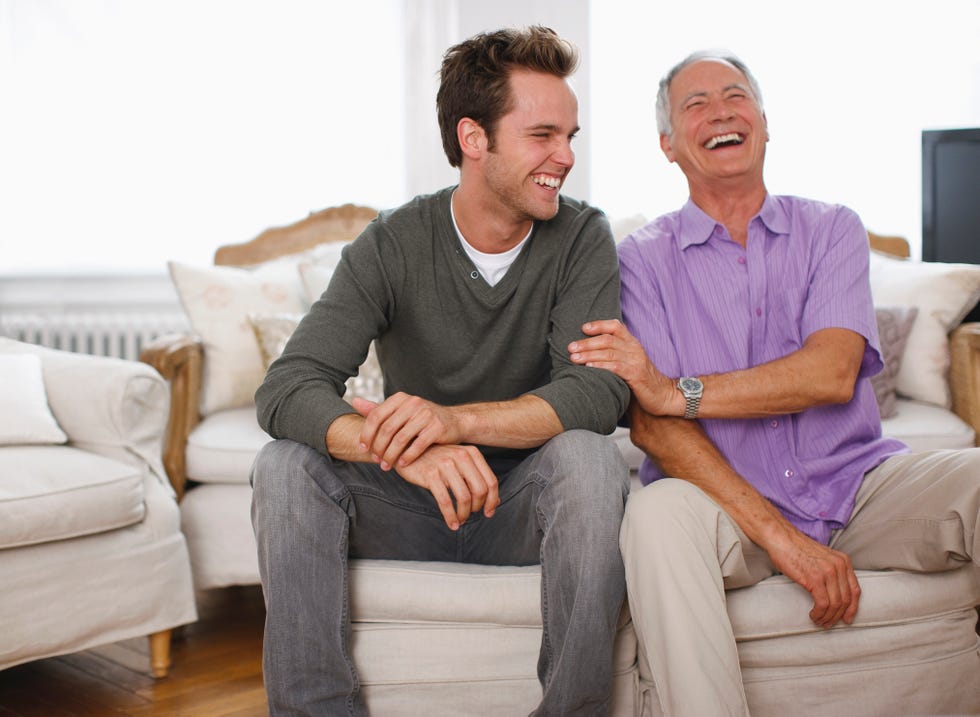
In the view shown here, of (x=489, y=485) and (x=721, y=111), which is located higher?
(x=721, y=111)

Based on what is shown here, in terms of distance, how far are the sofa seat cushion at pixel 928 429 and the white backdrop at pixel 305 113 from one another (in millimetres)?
1487

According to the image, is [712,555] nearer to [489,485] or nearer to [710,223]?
[489,485]

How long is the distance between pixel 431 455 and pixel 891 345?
1.46 m

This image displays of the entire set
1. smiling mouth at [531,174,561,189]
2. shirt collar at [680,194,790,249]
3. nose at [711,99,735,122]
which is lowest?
shirt collar at [680,194,790,249]

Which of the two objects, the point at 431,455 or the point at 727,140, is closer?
the point at 431,455

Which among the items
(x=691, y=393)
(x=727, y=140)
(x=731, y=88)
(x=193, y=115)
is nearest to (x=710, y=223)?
(x=727, y=140)

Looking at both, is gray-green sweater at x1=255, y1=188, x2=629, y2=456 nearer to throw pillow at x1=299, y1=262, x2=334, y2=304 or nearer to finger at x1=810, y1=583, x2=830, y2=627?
finger at x1=810, y1=583, x2=830, y2=627

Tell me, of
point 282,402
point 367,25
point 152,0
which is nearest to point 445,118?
point 282,402

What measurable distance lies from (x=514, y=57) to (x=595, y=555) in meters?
0.88

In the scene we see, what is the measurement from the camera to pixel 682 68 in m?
2.04

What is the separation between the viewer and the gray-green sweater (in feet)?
5.86

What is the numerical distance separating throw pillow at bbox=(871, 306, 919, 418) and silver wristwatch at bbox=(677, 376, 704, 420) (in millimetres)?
925

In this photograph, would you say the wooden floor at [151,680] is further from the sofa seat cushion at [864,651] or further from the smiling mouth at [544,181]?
the smiling mouth at [544,181]

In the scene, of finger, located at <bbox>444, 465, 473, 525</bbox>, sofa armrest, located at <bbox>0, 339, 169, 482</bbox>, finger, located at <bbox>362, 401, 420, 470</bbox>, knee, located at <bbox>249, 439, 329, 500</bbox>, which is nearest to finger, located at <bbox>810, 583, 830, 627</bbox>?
finger, located at <bbox>444, 465, 473, 525</bbox>
